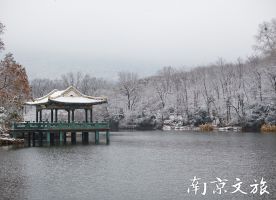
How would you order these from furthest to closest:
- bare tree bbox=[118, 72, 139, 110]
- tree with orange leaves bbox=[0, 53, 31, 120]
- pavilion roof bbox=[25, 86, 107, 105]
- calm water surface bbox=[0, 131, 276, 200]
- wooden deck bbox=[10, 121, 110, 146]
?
bare tree bbox=[118, 72, 139, 110] < pavilion roof bbox=[25, 86, 107, 105] < wooden deck bbox=[10, 121, 110, 146] < tree with orange leaves bbox=[0, 53, 31, 120] < calm water surface bbox=[0, 131, 276, 200]

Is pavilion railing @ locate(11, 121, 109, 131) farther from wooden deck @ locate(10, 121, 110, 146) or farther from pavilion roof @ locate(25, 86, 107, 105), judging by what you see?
pavilion roof @ locate(25, 86, 107, 105)

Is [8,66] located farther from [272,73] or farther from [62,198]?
[272,73]

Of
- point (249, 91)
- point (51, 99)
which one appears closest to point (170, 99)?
point (249, 91)

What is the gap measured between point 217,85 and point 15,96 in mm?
73998

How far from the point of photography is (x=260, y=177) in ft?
75.4

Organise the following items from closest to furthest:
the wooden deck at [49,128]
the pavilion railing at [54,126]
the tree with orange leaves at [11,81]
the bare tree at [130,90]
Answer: the tree with orange leaves at [11,81]
the wooden deck at [49,128]
the pavilion railing at [54,126]
the bare tree at [130,90]

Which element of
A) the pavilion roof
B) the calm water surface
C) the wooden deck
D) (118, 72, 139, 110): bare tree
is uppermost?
(118, 72, 139, 110): bare tree

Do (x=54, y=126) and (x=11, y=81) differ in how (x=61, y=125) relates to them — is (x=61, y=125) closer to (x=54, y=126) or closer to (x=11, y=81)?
(x=54, y=126)

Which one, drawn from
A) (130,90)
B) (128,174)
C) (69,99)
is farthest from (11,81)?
(130,90)

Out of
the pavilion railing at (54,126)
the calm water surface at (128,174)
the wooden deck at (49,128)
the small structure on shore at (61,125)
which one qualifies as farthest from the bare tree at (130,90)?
the calm water surface at (128,174)

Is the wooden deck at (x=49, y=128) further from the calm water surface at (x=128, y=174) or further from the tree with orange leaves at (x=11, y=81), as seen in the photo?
the calm water surface at (x=128, y=174)

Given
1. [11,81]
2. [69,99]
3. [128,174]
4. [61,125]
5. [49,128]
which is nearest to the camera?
[128,174]

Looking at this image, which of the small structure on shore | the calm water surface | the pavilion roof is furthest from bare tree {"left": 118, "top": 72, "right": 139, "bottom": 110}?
the calm water surface

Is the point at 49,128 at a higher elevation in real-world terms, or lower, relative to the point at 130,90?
lower
